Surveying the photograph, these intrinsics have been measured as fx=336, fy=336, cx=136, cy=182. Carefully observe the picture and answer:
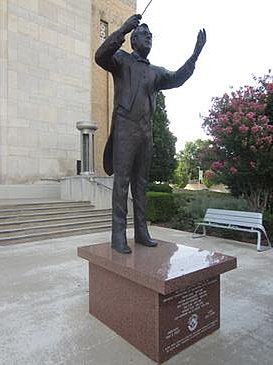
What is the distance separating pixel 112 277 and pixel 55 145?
10.9 metres

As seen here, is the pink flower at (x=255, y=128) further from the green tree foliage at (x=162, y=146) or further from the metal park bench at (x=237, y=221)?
the green tree foliage at (x=162, y=146)

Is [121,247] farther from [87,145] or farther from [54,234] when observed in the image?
[87,145]

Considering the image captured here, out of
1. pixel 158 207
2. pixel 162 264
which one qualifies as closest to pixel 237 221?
pixel 158 207

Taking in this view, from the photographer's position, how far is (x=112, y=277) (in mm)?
3184

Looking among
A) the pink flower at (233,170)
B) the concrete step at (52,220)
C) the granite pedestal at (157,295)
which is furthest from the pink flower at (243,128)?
the granite pedestal at (157,295)

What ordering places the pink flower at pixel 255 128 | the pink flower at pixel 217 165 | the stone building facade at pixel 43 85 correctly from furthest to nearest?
1. the stone building facade at pixel 43 85
2. the pink flower at pixel 217 165
3. the pink flower at pixel 255 128

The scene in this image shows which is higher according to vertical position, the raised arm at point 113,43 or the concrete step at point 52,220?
the raised arm at point 113,43

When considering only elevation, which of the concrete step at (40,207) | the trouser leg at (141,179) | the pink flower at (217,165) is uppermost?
→ the pink flower at (217,165)

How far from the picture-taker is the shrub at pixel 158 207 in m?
9.70

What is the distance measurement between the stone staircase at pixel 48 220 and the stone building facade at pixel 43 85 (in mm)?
3326

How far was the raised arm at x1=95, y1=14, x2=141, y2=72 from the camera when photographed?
2.89m

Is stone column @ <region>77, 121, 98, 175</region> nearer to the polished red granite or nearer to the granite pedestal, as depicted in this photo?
the polished red granite

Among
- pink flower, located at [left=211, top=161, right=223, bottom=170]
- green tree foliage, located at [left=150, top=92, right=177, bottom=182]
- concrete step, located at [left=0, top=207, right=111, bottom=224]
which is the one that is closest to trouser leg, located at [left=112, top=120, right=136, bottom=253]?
concrete step, located at [left=0, top=207, right=111, bottom=224]

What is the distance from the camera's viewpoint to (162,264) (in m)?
2.94
